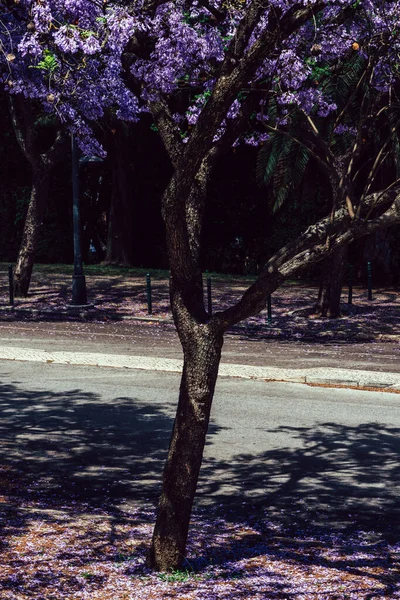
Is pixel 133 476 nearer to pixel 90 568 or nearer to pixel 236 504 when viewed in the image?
pixel 236 504

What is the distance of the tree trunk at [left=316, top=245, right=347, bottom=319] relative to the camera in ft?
81.7

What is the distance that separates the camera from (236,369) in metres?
17.3

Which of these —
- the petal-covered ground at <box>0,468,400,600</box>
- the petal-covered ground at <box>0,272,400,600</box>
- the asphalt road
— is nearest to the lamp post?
the asphalt road

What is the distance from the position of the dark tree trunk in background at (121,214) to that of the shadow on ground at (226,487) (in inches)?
988

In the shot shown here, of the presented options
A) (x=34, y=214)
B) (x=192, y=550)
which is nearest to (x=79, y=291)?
(x=34, y=214)

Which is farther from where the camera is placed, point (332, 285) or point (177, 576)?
point (332, 285)

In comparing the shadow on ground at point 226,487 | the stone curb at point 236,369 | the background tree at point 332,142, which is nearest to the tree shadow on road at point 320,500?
the shadow on ground at point 226,487

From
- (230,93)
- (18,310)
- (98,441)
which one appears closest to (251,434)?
(98,441)

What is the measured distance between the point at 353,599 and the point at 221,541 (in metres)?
1.93

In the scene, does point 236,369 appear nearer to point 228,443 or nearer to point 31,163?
point 228,443

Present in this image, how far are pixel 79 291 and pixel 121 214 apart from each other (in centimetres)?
1267

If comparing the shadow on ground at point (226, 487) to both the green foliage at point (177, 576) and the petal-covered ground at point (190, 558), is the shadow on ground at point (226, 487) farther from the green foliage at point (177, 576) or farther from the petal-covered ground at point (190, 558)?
the green foliage at point (177, 576)

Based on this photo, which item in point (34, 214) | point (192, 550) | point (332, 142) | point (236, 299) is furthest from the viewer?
point (236, 299)

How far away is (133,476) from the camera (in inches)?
426
